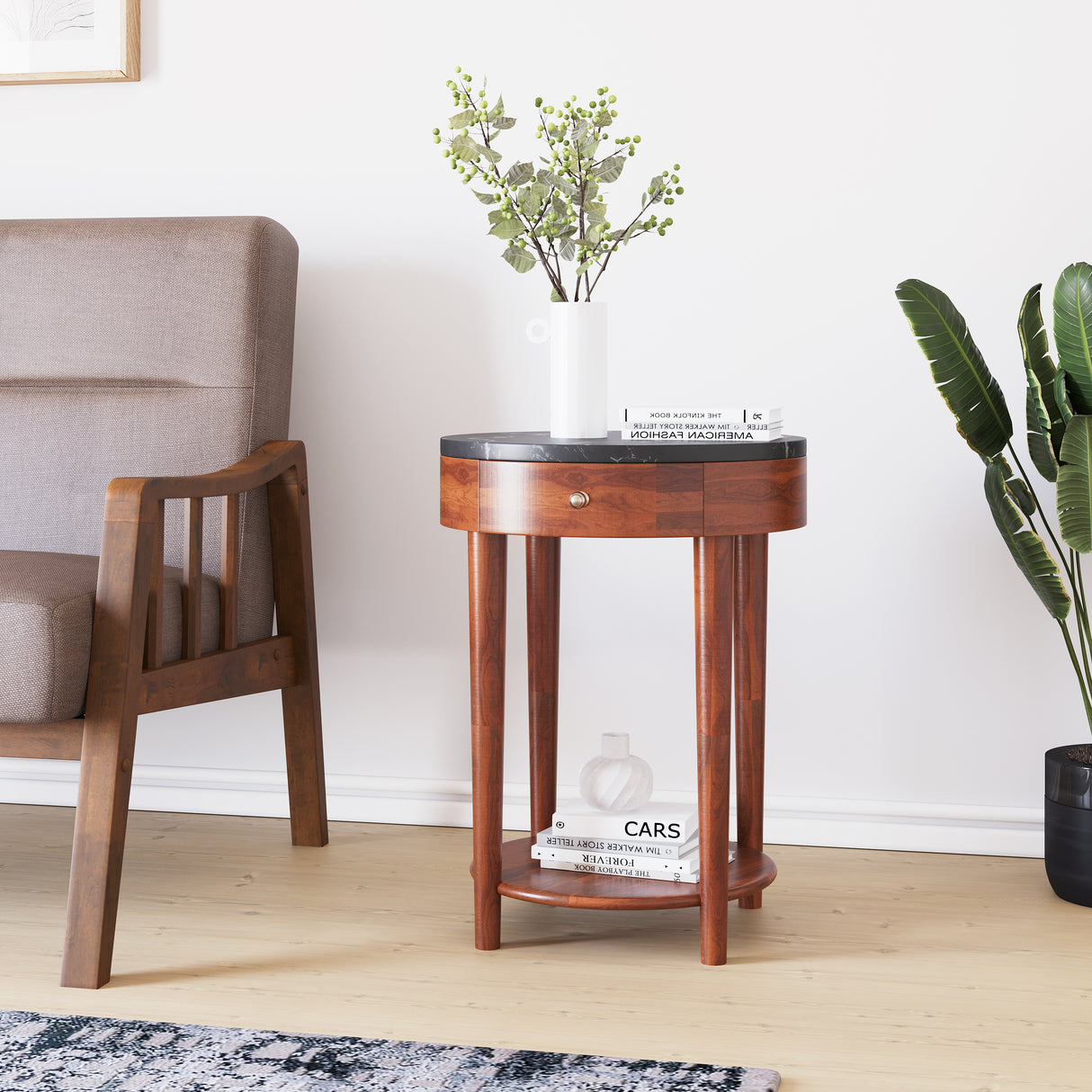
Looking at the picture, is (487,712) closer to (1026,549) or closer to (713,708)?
(713,708)

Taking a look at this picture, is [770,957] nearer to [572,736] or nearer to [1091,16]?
[572,736]

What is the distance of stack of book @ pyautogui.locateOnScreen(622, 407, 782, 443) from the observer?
65.1 inches

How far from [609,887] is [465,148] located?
963mm

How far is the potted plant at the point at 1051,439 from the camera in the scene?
176 cm

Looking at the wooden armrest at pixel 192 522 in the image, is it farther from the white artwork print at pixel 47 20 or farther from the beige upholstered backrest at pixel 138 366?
the white artwork print at pixel 47 20

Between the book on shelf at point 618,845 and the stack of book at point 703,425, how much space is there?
521 mm

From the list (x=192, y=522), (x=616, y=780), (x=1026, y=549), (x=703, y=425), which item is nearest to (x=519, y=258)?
(x=703, y=425)

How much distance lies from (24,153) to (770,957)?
6.24 ft

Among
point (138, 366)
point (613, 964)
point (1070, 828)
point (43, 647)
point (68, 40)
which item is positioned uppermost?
point (68, 40)

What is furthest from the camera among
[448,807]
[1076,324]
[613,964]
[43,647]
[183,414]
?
[448,807]

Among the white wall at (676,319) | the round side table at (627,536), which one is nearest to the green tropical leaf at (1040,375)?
the white wall at (676,319)

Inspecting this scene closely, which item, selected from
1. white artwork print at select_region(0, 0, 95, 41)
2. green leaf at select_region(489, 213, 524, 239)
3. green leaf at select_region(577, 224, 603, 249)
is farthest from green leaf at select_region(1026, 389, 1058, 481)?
white artwork print at select_region(0, 0, 95, 41)

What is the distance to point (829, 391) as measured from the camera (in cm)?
214

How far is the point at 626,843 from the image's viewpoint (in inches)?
67.0
